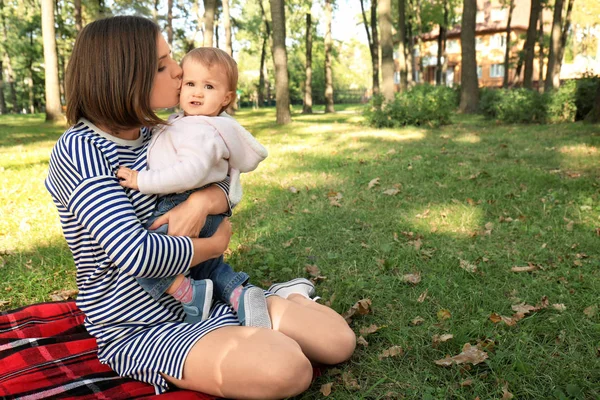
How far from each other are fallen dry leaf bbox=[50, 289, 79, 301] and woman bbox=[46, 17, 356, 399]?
1417 millimetres

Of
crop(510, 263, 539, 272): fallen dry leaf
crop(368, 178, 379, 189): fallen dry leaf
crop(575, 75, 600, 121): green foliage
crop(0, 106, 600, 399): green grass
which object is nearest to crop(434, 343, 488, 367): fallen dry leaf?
crop(0, 106, 600, 399): green grass

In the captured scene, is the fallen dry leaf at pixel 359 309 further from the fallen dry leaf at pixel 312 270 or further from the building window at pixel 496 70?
the building window at pixel 496 70

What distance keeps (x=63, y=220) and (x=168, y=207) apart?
1.50 feet

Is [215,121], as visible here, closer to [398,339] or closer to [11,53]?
[398,339]

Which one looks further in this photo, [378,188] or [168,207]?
[378,188]

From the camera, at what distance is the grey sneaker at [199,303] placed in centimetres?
233

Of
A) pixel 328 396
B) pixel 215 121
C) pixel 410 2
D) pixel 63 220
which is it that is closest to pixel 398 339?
pixel 328 396

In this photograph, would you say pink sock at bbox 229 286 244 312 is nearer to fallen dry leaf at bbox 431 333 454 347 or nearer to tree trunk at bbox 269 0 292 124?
fallen dry leaf at bbox 431 333 454 347

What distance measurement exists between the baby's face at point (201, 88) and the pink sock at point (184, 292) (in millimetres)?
836

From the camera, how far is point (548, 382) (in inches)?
94.0

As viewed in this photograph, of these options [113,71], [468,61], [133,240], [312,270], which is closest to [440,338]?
[312,270]

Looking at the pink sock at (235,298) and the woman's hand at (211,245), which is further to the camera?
the pink sock at (235,298)

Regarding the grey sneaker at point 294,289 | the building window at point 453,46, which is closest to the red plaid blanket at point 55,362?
the grey sneaker at point 294,289

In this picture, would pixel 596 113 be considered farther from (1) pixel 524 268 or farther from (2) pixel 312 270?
(2) pixel 312 270
